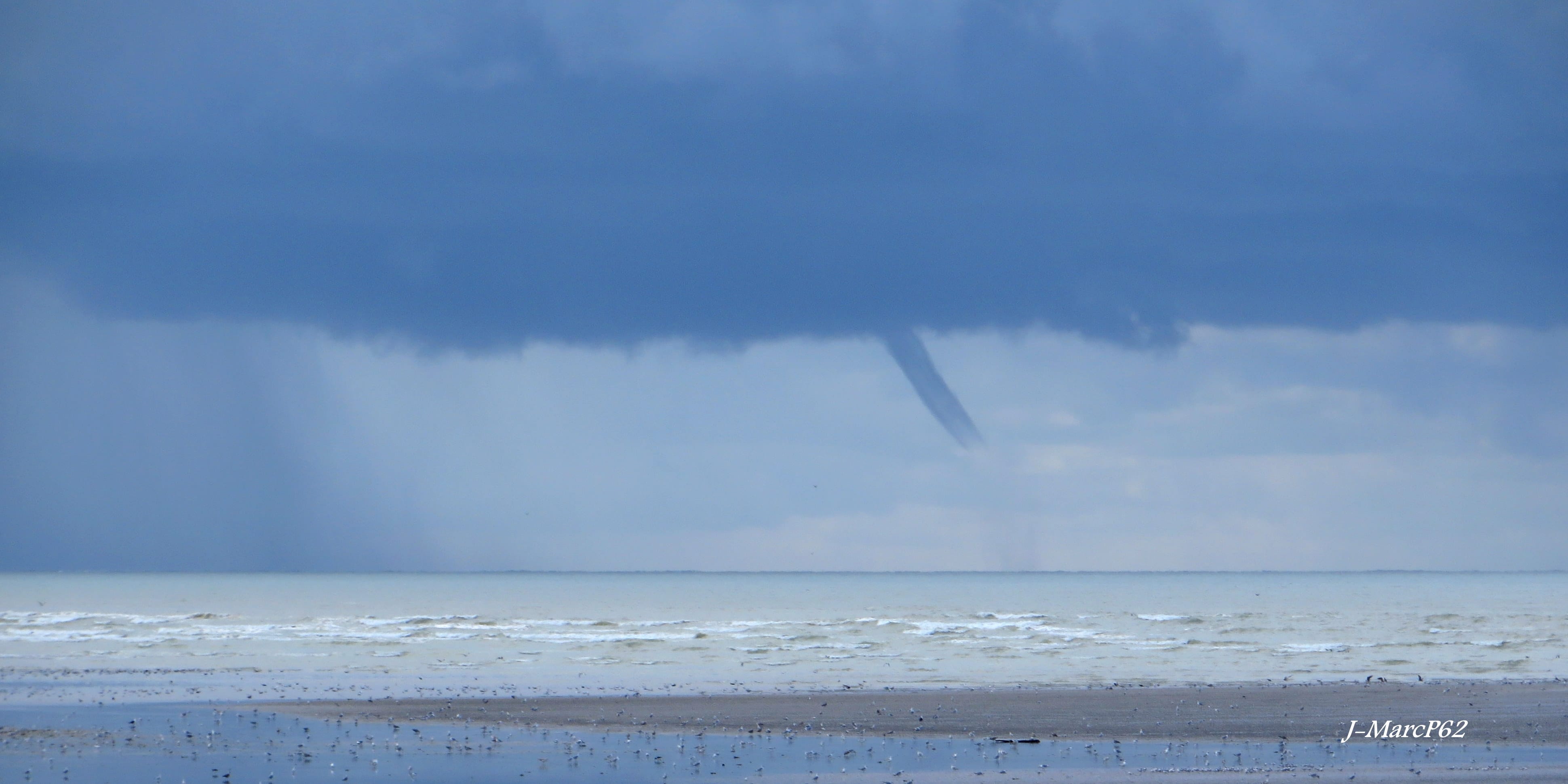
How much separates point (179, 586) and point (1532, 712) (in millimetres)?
197598

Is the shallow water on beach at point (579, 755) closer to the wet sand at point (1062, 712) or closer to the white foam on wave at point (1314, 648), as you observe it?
the wet sand at point (1062, 712)

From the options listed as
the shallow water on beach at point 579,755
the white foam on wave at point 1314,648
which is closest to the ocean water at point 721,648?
the white foam on wave at point 1314,648

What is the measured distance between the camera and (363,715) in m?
29.1

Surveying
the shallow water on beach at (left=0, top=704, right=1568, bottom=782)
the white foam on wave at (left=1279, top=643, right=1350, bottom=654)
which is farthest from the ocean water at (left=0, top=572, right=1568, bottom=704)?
the shallow water on beach at (left=0, top=704, right=1568, bottom=782)

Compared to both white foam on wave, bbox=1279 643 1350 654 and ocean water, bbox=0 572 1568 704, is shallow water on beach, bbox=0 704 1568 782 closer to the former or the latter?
ocean water, bbox=0 572 1568 704

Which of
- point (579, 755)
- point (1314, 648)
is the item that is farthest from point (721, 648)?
point (579, 755)

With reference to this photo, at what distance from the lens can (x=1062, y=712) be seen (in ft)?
99.6

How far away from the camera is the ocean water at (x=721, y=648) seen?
38125mm

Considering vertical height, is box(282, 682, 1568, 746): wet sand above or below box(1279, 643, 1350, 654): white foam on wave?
below

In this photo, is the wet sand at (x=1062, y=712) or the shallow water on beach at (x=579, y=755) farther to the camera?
the wet sand at (x=1062, y=712)
